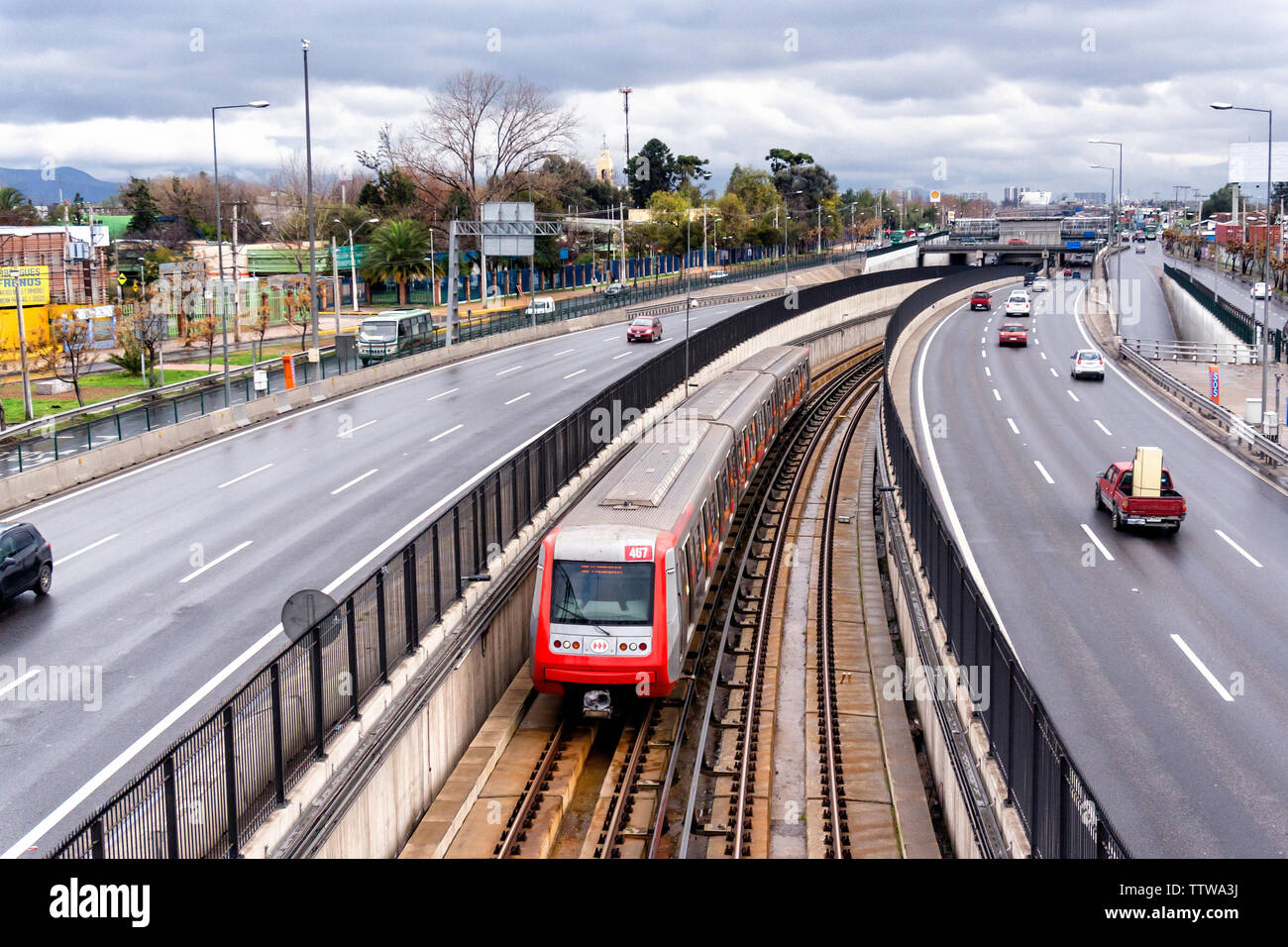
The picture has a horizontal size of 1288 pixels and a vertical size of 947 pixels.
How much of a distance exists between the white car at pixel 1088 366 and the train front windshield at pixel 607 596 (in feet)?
129

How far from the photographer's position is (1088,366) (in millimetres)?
51188

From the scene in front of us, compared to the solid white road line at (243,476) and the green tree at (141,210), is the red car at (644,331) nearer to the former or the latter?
the solid white road line at (243,476)

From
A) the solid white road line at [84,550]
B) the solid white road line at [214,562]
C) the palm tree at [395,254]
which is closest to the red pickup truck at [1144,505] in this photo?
the solid white road line at [214,562]

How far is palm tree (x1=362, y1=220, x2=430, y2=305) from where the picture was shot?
94625 mm

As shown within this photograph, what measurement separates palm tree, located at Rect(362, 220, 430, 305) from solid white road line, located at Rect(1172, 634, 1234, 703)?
82047 mm

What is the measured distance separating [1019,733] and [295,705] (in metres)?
7.35

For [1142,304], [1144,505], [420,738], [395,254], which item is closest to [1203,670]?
[1144,505]

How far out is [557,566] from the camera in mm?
17078

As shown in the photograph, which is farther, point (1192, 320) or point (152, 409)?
point (1192, 320)

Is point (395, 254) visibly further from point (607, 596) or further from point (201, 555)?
point (607, 596)

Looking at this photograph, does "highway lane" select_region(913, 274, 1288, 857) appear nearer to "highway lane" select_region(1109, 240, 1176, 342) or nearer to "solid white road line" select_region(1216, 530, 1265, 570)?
"solid white road line" select_region(1216, 530, 1265, 570)
